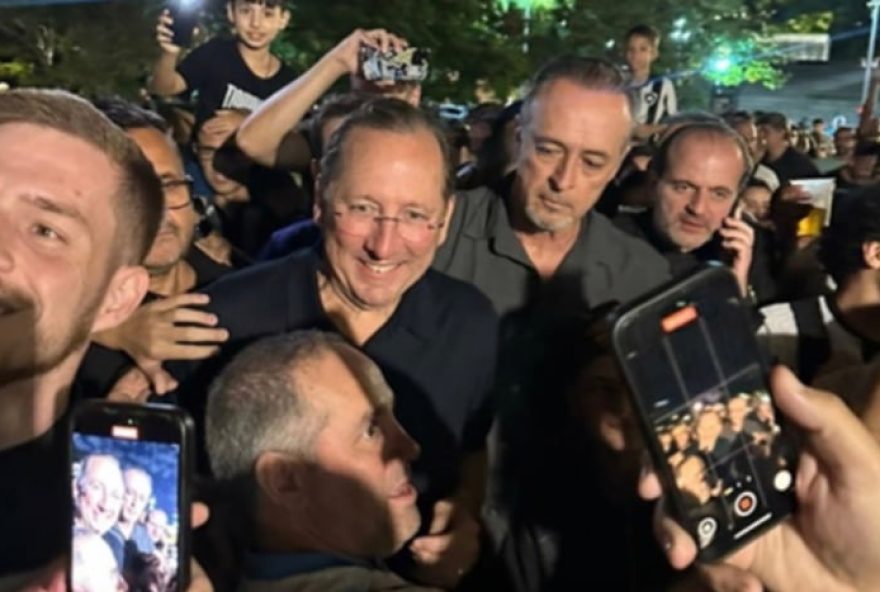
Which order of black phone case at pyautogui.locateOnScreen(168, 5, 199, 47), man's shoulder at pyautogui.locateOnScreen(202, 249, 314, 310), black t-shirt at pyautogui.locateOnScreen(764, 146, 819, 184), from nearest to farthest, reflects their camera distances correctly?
1. man's shoulder at pyautogui.locateOnScreen(202, 249, 314, 310)
2. black phone case at pyautogui.locateOnScreen(168, 5, 199, 47)
3. black t-shirt at pyautogui.locateOnScreen(764, 146, 819, 184)

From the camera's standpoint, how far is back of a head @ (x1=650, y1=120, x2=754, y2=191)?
10.7 ft

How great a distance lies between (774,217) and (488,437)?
215 cm

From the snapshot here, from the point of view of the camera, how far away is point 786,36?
65.6ft

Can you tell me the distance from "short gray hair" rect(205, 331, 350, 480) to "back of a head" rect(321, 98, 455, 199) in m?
0.55

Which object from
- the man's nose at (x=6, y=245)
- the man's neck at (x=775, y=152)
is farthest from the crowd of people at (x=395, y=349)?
the man's neck at (x=775, y=152)

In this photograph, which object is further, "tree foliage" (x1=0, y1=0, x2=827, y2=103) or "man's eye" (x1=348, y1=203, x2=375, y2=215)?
"tree foliage" (x1=0, y1=0, x2=827, y2=103)

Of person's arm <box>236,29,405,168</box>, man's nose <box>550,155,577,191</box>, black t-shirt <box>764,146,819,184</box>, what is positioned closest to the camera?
man's nose <box>550,155,577,191</box>

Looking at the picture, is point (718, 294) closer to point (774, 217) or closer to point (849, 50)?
point (774, 217)

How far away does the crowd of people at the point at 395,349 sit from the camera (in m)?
1.37

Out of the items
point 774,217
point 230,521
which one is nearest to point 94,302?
point 230,521

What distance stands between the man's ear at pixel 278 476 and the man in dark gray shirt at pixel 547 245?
2.14 feet

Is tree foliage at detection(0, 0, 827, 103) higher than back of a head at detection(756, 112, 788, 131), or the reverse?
tree foliage at detection(0, 0, 827, 103)

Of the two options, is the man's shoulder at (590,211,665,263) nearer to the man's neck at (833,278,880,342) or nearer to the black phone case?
the man's neck at (833,278,880,342)

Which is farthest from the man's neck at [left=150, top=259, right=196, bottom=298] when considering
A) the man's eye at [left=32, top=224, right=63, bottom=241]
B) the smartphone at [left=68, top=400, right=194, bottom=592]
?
Answer: the smartphone at [left=68, top=400, right=194, bottom=592]
